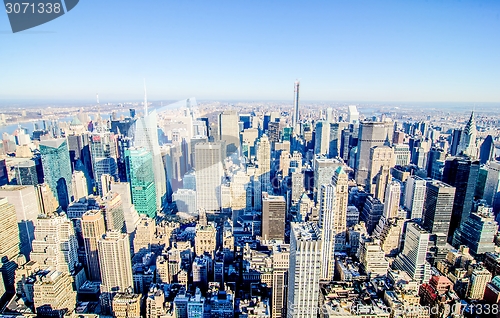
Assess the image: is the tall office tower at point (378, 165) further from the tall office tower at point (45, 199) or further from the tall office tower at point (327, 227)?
the tall office tower at point (45, 199)

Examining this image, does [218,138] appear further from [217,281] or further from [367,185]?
[367,185]

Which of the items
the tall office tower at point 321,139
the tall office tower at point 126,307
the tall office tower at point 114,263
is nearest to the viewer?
the tall office tower at point 126,307

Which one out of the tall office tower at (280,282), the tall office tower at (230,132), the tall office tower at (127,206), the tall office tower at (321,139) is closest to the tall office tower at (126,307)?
the tall office tower at (280,282)

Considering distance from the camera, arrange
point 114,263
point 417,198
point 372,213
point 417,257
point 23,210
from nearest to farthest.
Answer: point 114,263 < point 417,257 < point 23,210 < point 417,198 < point 372,213

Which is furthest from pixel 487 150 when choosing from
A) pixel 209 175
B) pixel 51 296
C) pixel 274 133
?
pixel 51 296

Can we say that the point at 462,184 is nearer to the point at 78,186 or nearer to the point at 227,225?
the point at 227,225

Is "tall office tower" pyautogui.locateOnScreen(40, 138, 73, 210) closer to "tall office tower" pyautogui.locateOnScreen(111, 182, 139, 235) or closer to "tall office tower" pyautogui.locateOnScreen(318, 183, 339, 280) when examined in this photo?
"tall office tower" pyautogui.locateOnScreen(111, 182, 139, 235)
